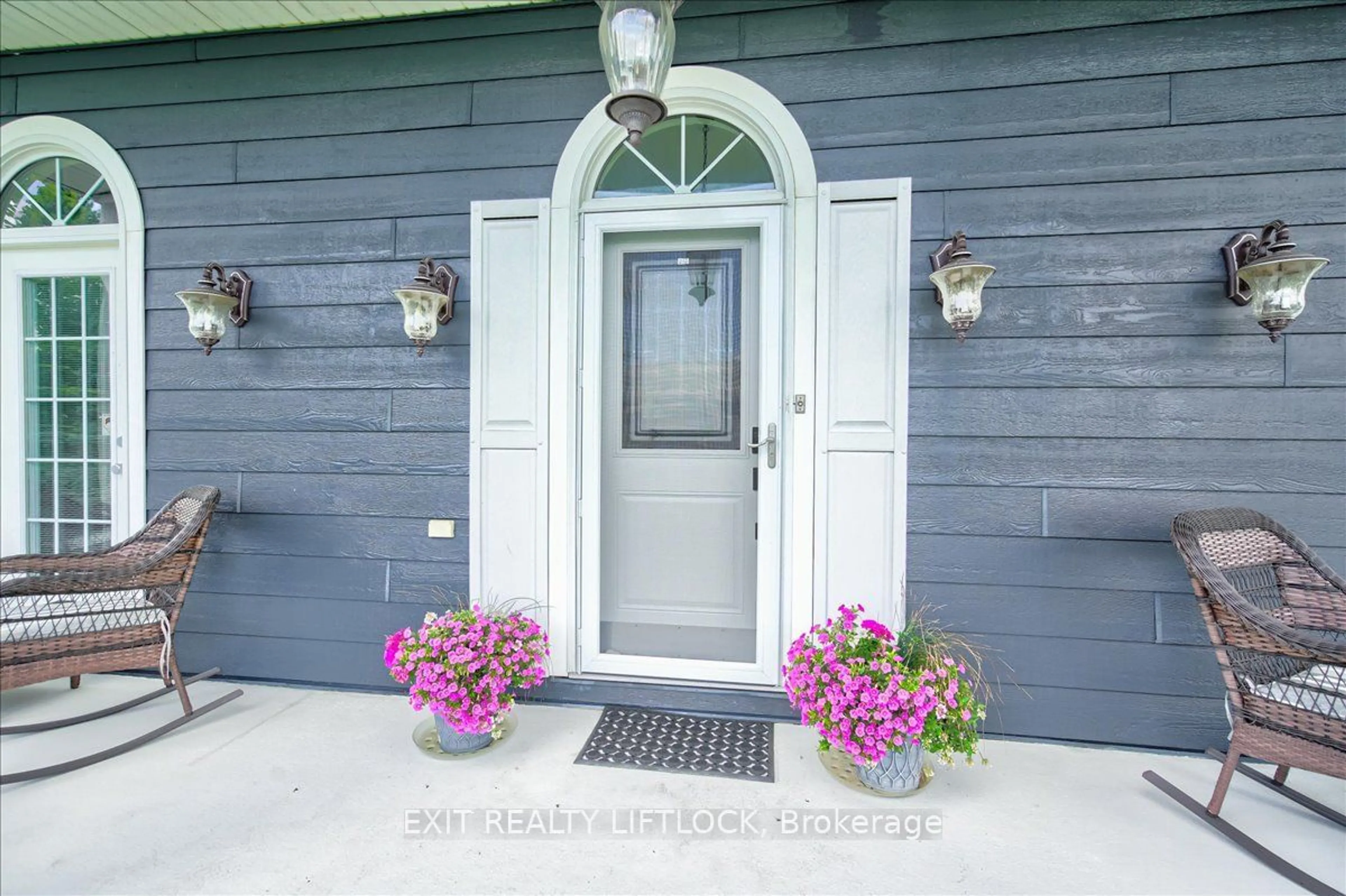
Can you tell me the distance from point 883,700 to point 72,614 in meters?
2.65

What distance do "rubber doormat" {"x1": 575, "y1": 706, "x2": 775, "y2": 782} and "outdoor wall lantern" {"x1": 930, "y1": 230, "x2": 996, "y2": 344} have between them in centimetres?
160

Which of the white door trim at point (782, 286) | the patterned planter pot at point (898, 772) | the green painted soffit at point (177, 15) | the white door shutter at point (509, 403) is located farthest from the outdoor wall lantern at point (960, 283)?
the green painted soffit at point (177, 15)

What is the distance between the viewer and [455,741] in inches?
77.3

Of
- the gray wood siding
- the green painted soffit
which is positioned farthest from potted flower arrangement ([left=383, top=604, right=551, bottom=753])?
the green painted soffit

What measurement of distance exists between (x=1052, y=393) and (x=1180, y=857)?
4.51 feet

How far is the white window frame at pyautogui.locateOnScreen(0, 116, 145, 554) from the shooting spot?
2537 millimetres

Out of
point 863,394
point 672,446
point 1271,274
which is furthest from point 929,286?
point 672,446

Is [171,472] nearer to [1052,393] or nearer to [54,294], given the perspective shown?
[54,294]

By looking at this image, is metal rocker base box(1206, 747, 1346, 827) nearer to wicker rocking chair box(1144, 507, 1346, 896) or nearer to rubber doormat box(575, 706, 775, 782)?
wicker rocking chair box(1144, 507, 1346, 896)

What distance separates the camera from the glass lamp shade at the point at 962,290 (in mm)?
1872

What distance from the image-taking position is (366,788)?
1.79 metres

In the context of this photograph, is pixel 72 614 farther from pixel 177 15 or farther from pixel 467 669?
pixel 177 15

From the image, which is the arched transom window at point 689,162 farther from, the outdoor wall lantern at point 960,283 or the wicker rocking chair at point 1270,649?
the wicker rocking chair at point 1270,649

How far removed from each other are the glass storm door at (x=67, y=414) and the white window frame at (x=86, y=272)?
0.03m
